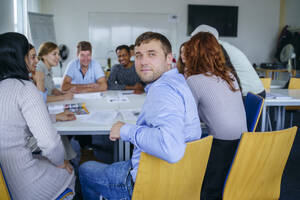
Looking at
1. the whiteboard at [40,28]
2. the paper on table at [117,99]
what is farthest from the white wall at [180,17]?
the paper on table at [117,99]

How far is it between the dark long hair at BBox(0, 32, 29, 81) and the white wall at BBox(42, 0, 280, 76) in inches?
241

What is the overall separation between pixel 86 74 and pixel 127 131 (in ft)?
8.45

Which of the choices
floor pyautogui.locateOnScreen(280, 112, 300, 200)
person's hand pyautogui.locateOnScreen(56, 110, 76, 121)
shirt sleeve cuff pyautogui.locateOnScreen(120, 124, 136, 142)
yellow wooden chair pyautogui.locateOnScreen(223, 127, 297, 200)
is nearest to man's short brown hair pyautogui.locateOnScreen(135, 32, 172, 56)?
shirt sleeve cuff pyautogui.locateOnScreen(120, 124, 136, 142)

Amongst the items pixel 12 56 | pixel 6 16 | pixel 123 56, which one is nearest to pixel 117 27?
pixel 6 16

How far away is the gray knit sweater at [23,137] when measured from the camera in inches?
49.1

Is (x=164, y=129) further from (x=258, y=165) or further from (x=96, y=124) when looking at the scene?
(x=96, y=124)

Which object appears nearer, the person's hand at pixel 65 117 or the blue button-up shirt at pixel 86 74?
the person's hand at pixel 65 117

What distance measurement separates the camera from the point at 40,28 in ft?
18.6

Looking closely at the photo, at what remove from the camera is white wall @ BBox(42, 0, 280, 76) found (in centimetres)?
707

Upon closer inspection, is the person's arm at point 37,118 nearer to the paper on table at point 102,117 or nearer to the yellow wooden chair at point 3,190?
the yellow wooden chair at point 3,190

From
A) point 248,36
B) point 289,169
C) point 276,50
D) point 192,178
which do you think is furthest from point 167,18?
point 192,178

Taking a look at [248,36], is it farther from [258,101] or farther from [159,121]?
[159,121]

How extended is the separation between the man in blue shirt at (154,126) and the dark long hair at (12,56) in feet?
1.79

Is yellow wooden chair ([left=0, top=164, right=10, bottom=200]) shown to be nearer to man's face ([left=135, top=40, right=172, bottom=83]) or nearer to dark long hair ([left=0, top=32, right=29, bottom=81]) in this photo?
dark long hair ([left=0, top=32, right=29, bottom=81])
